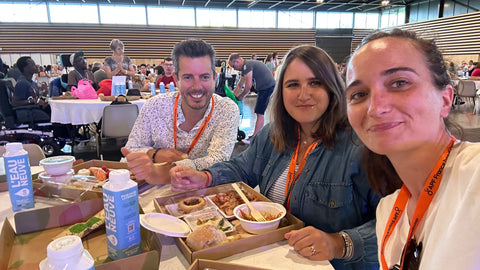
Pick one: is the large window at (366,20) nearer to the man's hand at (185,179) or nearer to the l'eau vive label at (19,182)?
the man's hand at (185,179)

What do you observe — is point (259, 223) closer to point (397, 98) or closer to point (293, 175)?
point (293, 175)

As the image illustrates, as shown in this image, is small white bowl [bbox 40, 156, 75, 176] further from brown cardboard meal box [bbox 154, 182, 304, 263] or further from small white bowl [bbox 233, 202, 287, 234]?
small white bowl [bbox 233, 202, 287, 234]

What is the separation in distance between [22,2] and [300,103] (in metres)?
20.1

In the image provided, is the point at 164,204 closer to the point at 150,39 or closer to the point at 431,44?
the point at 431,44

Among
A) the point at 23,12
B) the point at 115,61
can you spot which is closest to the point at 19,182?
the point at 115,61

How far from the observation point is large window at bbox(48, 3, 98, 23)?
16625 mm

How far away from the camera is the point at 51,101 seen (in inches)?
181

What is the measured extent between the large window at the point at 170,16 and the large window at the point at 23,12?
19.1ft

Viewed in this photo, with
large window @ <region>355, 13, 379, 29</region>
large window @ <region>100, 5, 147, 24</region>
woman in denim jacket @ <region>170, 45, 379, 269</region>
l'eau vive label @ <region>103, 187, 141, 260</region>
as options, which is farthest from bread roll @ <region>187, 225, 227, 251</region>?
large window @ <region>355, 13, 379, 29</region>

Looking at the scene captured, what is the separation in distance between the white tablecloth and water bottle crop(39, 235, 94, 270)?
13.7ft

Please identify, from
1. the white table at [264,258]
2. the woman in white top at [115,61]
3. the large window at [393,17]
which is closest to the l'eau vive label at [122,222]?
the white table at [264,258]

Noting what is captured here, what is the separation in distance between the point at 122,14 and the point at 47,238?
64.7ft

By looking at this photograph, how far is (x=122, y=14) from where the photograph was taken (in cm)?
1792

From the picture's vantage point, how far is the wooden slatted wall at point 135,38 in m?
16.7
